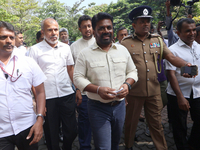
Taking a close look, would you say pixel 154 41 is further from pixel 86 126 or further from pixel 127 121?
pixel 86 126

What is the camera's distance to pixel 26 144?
1852 millimetres

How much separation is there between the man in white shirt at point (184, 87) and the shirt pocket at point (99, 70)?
4.12 feet

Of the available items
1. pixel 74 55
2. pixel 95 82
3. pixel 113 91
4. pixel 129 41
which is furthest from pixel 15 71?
pixel 129 41

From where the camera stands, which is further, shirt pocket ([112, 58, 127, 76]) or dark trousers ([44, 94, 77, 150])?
dark trousers ([44, 94, 77, 150])

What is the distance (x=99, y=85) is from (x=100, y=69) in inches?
7.9

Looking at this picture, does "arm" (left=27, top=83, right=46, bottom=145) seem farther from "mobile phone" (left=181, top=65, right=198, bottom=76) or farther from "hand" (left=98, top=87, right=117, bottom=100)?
"mobile phone" (left=181, top=65, right=198, bottom=76)

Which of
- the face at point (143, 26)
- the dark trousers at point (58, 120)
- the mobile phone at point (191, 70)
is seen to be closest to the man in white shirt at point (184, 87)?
the mobile phone at point (191, 70)

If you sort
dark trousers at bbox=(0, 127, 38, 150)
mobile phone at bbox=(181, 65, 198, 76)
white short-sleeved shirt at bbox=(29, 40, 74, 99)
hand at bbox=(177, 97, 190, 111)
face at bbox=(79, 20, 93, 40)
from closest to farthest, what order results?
dark trousers at bbox=(0, 127, 38, 150) → mobile phone at bbox=(181, 65, 198, 76) → hand at bbox=(177, 97, 190, 111) → white short-sleeved shirt at bbox=(29, 40, 74, 99) → face at bbox=(79, 20, 93, 40)

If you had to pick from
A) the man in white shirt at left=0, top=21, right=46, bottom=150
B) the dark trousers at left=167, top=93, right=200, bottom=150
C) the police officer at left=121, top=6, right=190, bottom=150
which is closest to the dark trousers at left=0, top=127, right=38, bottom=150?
the man in white shirt at left=0, top=21, right=46, bottom=150

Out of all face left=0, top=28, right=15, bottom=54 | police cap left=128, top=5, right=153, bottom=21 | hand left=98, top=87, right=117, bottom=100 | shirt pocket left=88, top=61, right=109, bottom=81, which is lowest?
hand left=98, top=87, right=117, bottom=100

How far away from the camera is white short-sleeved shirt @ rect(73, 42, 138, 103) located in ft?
6.68

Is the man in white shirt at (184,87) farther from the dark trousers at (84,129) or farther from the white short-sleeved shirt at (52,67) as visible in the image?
the white short-sleeved shirt at (52,67)

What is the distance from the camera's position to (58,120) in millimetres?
2789

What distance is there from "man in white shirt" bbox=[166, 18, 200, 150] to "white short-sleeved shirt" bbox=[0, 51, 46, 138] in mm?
2138
